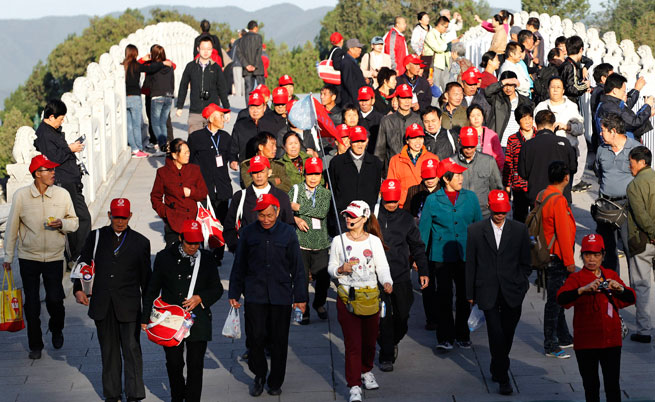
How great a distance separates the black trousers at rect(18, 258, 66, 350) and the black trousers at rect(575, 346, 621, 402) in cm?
499

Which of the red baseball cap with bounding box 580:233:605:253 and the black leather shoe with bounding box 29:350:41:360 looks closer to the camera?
the red baseball cap with bounding box 580:233:605:253

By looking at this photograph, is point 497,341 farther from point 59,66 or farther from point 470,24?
point 59,66

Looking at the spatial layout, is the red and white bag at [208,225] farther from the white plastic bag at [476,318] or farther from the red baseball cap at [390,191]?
the white plastic bag at [476,318]

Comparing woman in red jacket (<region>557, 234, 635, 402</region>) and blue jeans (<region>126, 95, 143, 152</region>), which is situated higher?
woman in red jacket (<region>557, 234, 635, 402</region>)

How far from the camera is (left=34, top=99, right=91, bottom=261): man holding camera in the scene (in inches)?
457

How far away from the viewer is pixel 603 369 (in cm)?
810

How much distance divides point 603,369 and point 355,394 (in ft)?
6.57

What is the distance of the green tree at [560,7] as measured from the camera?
143 feet

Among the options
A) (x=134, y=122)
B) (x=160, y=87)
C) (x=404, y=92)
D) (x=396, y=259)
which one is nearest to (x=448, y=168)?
(x=396, y=259)

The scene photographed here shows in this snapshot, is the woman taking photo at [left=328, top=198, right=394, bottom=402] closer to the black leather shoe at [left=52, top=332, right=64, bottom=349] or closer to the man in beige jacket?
the man in beige jacket

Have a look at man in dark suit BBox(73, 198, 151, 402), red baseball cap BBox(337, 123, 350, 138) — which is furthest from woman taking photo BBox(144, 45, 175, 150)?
man in dark suit BBox(73, 198, 151, 402)

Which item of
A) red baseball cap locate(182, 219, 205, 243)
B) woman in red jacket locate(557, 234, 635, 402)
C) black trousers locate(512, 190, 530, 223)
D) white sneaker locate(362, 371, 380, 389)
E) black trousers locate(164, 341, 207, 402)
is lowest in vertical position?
white sneaker locate(362, 371, 380, 389)

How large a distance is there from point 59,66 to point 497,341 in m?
62.7

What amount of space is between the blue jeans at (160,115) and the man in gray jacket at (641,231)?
1091 cm
